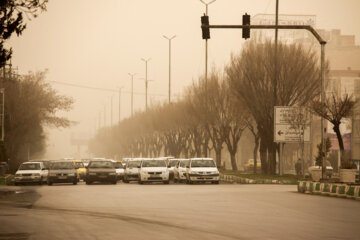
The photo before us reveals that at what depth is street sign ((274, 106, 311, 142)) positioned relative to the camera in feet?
158

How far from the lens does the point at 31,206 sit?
82.1ft

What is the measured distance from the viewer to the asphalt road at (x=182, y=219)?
15.0 m

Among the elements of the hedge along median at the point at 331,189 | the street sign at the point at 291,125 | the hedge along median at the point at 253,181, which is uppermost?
the street sign at the point at 291,125

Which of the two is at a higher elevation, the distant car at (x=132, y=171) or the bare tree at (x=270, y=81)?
the bare tree at (x=270, y=81)

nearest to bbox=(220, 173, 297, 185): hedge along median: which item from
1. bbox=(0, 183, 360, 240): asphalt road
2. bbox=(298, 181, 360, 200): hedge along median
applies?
bbox=(298, 181, 360, 200): hedge along median

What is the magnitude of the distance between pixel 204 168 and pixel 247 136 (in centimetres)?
5042

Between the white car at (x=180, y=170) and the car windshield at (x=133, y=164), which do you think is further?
the car windshield at (x=133, y=164)

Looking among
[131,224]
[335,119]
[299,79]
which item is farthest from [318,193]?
[299,79]

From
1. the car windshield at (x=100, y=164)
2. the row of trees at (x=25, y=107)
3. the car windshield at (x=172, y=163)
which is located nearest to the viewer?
the car windshield at (x=100, y=164)

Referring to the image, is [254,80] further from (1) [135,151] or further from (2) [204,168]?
(1) [135,151]

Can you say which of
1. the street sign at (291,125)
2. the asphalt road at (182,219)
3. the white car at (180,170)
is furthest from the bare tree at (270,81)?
the asphalt road at (182,219)

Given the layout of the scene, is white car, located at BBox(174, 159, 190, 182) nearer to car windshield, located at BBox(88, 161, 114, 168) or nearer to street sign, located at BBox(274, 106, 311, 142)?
car windshield, located at BBox(88, 161, 114, 168)

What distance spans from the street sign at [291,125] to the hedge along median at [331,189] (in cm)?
1523

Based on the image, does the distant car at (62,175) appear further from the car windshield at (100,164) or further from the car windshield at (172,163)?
the car windshield at (172,163)
